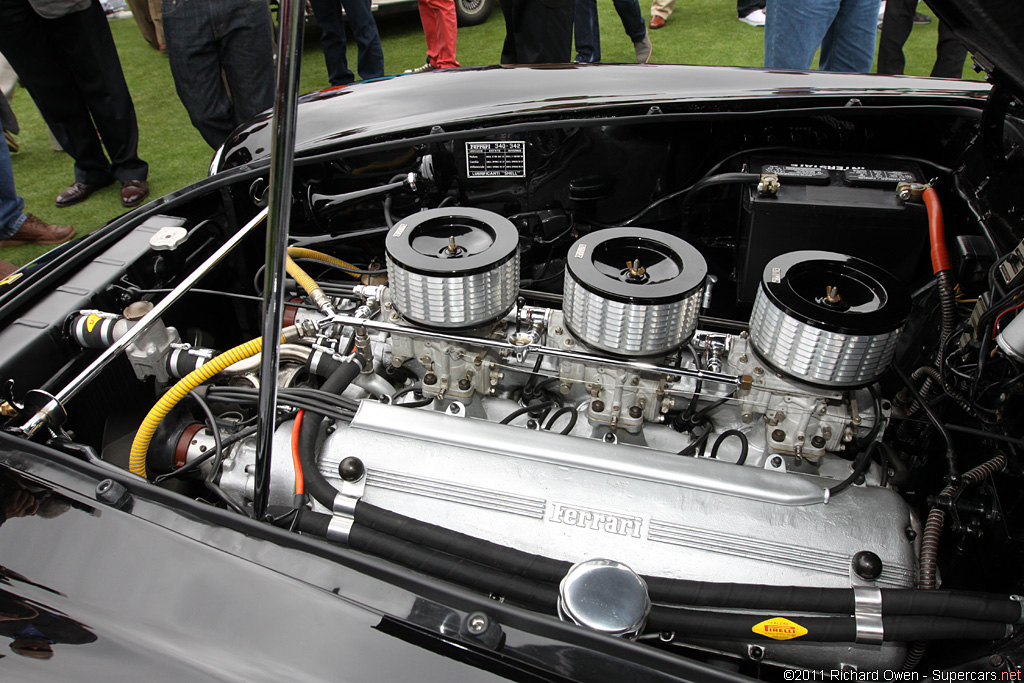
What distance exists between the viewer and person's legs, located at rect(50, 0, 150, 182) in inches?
132

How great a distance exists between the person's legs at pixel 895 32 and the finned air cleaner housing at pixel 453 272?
150 inches

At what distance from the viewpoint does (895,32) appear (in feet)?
13.3

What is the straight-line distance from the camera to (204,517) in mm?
930

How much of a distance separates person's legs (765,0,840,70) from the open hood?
2344mm

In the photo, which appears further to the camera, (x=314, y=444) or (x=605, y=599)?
(x=314, y=444)

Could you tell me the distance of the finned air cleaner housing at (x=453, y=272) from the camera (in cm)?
127

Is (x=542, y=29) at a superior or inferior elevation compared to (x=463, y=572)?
superior

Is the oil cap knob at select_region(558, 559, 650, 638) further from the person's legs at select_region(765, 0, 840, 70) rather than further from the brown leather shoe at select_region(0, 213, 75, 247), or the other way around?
the brown leather shoe at select_region(0, 213, 75, 247)

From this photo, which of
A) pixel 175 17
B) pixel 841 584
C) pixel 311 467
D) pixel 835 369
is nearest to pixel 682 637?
pixel 841 584

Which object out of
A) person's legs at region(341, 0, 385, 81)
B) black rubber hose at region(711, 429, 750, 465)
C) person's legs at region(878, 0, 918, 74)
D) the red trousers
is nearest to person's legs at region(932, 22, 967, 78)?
person's legs at region(878, 0, 918, 74)

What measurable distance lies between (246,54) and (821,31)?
294 cm

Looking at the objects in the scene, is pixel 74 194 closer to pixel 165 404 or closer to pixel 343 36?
pixel 343 36

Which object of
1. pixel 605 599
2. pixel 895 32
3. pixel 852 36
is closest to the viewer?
pixel 605 599

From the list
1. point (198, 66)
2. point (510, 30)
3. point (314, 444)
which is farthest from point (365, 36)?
point (314, 444)
